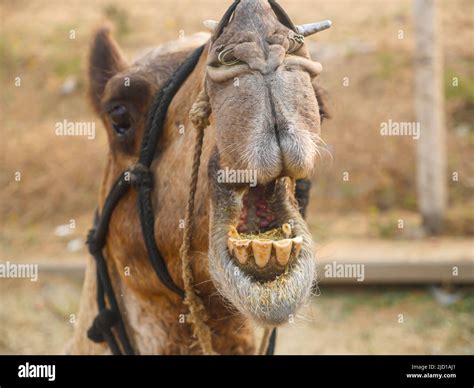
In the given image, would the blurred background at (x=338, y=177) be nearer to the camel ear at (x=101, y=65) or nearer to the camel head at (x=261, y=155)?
the camel ear at (x=101, y=65)

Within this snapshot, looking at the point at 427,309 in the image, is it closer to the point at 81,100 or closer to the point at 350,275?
the point at 350,275

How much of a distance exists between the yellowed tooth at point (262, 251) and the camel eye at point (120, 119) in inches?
47.5

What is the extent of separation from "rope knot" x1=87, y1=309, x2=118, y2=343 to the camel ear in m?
0.96

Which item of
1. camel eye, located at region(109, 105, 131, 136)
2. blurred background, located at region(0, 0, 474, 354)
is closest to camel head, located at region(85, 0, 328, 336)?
camel eye, located at region(109, 105, 131, 136)

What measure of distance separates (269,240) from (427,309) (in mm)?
6728

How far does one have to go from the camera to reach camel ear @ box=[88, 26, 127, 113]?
3.56 metres

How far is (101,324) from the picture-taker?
337 cm

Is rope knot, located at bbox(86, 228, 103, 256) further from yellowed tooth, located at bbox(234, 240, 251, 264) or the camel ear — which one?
yellowed tooth, located at bbox(234, 240, 251, 264)

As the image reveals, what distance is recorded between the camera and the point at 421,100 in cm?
973

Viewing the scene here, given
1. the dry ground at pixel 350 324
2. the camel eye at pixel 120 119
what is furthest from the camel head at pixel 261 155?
the dry ground at pixel 350 324

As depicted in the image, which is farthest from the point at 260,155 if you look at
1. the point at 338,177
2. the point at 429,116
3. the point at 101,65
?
the point at 338,177

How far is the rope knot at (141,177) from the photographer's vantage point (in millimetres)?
3017

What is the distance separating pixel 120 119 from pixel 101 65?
1.73 ft
